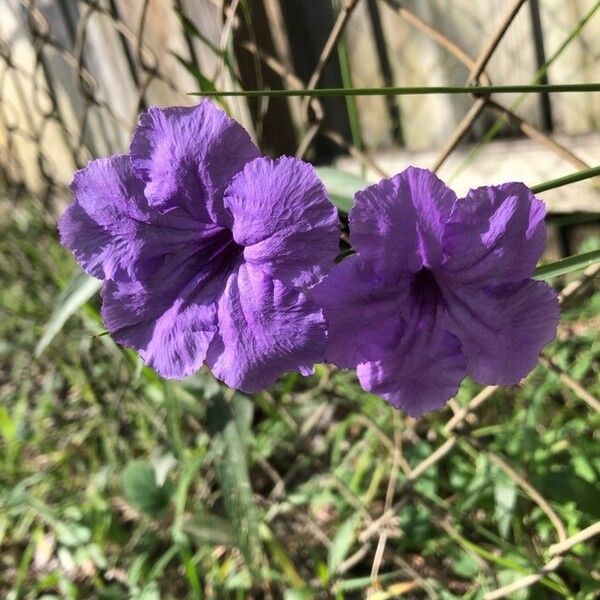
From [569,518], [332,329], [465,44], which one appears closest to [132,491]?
[569,518]

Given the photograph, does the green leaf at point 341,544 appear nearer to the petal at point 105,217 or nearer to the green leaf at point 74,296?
the green leaf at point 74,296

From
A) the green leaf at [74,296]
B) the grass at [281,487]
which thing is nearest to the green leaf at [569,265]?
the grass at [281,487]

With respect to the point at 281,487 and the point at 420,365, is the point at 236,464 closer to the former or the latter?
the point at 281,487

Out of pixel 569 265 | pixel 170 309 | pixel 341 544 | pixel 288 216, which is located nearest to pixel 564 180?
pixel 569 265

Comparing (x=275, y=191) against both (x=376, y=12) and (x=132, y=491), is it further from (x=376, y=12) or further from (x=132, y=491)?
(x=376, y=12)

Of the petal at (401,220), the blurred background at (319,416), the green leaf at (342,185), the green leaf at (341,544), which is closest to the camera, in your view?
the petal at (401,220)

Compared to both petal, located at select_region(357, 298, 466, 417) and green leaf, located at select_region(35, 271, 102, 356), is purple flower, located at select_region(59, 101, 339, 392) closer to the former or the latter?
petal, located at select_region(357, 298, 466, 417)

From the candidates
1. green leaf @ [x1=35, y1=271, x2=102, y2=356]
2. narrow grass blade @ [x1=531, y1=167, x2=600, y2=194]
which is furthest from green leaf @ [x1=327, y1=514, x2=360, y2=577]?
narrow grass blade @ [x1=531, y1=167, x2=600, y2=194]
